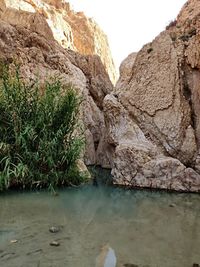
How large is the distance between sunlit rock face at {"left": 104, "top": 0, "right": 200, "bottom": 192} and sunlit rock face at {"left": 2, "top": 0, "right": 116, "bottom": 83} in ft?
32.9

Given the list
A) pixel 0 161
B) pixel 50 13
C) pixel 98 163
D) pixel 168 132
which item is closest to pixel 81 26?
pixel 50 13

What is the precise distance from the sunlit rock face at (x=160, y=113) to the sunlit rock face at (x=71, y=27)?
10013 mm

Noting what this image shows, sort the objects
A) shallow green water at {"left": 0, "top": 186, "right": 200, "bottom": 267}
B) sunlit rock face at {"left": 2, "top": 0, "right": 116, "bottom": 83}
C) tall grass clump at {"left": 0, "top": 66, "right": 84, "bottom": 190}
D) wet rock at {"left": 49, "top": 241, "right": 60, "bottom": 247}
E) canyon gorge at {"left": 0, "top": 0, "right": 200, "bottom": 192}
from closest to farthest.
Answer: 1. shallow green water at {"left": 0, "top": 186, "right": 200, "bottom": 267}
2. wet rock at {"left": 49, "top": 241, "right": 60, "bottom": 247}
3. tall grass clump at {"left": 0, "top": 66, "right": 84, "bottom": 190}
4. canyon gorge at {"left": 0, "top": 0, "right": 200, "bottom": 192}
5. sunlit rock face at {"left": 2, "top": 0, "right": 116, "bottom": 83}

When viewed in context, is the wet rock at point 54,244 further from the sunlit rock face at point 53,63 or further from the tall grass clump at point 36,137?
the sunlit rock face at point 53,63

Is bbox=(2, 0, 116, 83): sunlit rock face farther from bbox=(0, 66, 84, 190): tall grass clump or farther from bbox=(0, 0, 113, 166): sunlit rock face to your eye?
bbox=(0, 66, 84, 190): tall grass clump

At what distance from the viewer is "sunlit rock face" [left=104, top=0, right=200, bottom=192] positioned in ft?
25.4

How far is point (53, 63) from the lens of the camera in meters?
12.1

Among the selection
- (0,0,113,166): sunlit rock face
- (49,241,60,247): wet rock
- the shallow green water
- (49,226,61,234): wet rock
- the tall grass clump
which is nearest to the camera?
the shallow green water

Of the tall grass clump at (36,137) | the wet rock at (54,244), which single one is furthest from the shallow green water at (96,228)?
the tall grass clump at (36,137)

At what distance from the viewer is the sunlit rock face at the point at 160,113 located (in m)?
7.74

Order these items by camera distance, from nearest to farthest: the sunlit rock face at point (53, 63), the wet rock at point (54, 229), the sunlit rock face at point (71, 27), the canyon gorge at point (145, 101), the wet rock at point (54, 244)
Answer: the wet rock at point (54, 244) → the wet rock at point (54, 229) → the canyon gorge at point (145, 101) → the sunlit rock face at point (53, 63) → the sunlit rock face at point (71, 27)

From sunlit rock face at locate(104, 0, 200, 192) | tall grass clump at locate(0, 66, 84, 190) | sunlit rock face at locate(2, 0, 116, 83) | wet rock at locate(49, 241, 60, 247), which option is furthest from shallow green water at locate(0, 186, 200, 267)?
sunlit rock face at locate(2, 0, 116, 83)

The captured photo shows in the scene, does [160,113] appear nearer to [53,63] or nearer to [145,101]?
[145,101]

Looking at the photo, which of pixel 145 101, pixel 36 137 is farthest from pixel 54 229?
pixel 145 101
